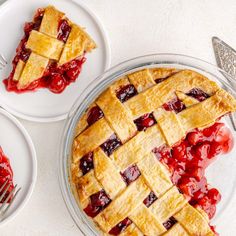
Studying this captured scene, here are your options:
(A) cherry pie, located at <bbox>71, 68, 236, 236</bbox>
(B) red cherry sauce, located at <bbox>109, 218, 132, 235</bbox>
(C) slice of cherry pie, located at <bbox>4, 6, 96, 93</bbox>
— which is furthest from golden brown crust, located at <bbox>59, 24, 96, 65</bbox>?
(B) red cherry sauce, located at <bbox>109, 218, 132, 235</bbox>

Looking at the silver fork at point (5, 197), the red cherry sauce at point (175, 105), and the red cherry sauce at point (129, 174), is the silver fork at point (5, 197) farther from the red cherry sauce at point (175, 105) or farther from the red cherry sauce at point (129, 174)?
the red cherry sauce at point (175, 105)

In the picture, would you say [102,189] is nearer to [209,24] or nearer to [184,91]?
[184,91]

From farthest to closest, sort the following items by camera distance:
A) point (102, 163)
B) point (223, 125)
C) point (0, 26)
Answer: point (0, 26) → point (223, 125) → point (102, 163)

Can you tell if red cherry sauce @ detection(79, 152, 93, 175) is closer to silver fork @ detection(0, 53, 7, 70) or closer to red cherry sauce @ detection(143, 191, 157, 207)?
red cherry sauce @ detection(143, 191, 157, 207)

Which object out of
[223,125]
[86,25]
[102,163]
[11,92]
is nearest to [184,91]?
[223,125]

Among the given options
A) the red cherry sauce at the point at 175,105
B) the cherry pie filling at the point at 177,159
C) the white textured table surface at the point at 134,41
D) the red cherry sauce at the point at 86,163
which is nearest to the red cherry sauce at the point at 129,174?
the cherry pie filling at the point at 177,159

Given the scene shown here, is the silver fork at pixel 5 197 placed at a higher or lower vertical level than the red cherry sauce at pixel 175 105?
higher

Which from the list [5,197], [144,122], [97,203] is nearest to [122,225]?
[97,203]
